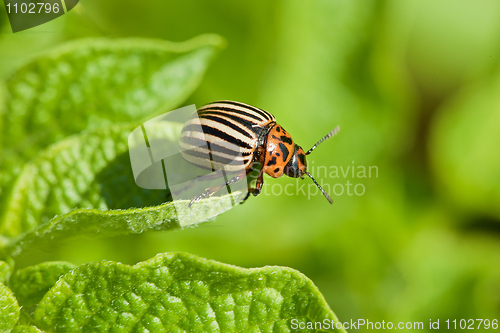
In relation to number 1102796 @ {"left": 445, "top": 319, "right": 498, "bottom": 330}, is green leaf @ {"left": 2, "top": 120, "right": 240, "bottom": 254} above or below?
above

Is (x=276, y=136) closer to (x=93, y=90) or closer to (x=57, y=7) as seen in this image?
(x=93, y=90)

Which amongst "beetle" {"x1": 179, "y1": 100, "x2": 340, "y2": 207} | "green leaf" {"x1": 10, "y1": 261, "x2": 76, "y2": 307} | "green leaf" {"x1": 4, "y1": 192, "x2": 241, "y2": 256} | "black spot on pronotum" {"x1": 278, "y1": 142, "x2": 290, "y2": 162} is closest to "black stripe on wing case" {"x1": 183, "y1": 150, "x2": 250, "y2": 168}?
"beetle" {"x1": 179, "y1": 100, "x2": 340, "y2": 207}

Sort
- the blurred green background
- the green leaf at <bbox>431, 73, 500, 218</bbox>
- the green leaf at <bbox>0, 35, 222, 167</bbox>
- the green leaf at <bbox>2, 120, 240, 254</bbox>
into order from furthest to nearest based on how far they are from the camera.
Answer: the green leaf at <bbox>431, 73, 500, 218</bbox> < the blurred green background < the green leaf at <bbox>0, 35, 222, 167</bbox> < the green leaf at <bbox>2, 120, 240, 254</bbox>

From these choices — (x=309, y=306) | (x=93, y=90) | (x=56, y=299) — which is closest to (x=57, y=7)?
(x=93, y=90)

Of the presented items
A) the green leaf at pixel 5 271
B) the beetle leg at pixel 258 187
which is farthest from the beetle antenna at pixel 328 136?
the green leaf at pixel 5 271

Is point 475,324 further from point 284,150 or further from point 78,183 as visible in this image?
point 78,183

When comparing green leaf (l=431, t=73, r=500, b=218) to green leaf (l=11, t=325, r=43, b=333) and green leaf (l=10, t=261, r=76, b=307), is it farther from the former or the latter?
green leaf (l=11, t=325, r=43, b=333)
